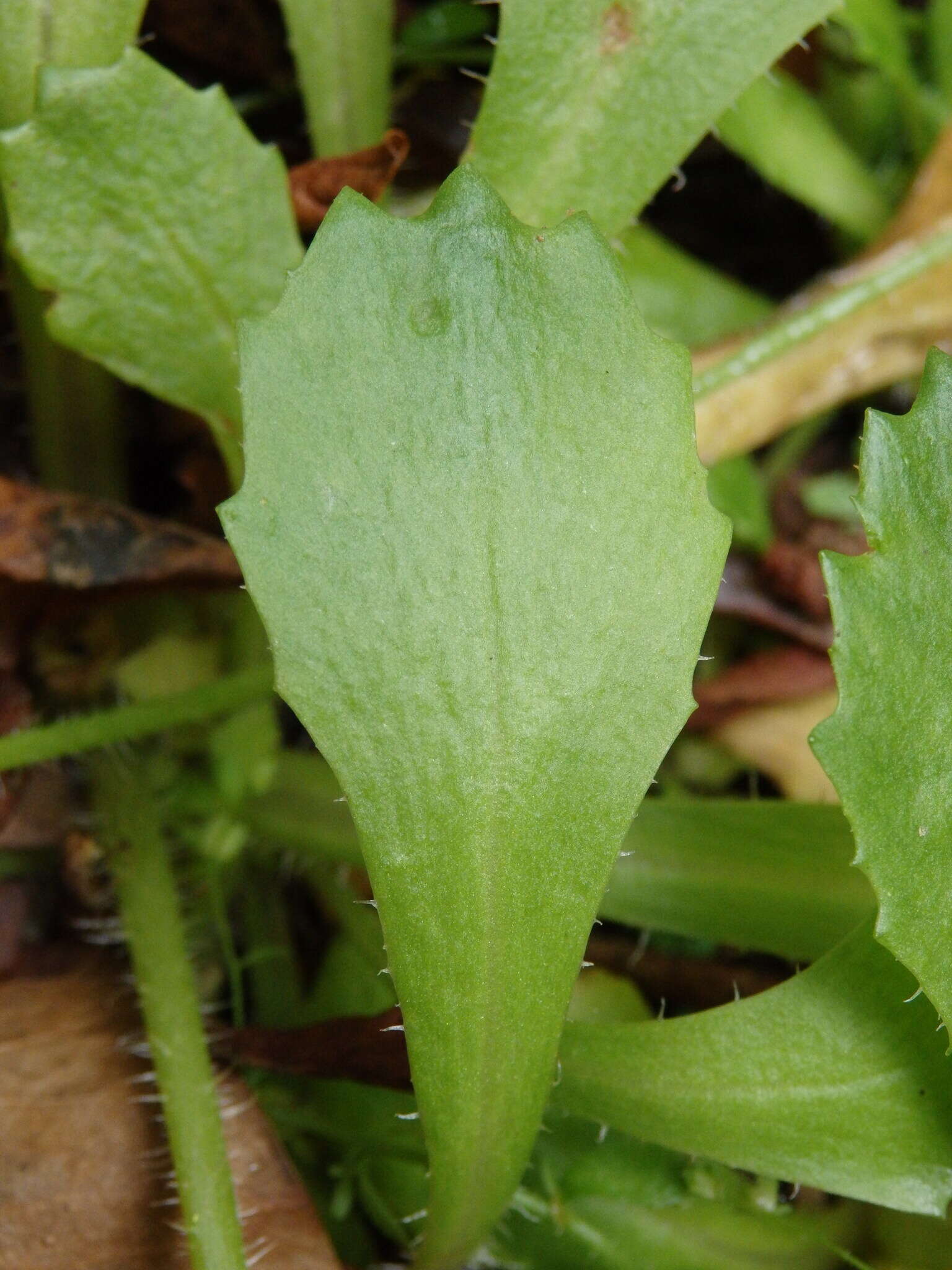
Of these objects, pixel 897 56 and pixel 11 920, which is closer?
pixel 11 920

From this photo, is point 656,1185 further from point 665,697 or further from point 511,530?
point 511,530

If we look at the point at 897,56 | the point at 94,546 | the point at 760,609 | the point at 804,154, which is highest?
the point at 897,56

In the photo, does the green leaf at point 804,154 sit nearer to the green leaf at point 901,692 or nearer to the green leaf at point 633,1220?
the green leaf at point 901,692

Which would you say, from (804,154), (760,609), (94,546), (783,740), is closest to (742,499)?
(760,609)

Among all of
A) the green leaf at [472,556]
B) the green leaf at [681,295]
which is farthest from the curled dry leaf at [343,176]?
the green leaf at [681,295]

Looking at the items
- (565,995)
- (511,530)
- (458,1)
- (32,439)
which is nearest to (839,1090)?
(565,995)

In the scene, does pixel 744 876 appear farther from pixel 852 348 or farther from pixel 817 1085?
pixel 852 348
